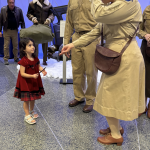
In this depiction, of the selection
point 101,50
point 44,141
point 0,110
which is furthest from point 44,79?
point 101,50

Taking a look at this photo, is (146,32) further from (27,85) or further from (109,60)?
(27,85)

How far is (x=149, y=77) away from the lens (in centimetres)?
208

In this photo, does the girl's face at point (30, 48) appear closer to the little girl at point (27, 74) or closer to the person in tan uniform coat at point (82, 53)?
the little girl at point (27, 74)

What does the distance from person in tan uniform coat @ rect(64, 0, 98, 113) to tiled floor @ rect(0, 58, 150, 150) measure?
8.6 inches

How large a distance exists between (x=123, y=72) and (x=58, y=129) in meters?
0.96

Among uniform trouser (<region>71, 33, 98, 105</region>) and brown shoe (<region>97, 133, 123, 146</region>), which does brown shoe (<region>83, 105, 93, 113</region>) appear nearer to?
uniform trouser (<region>71, 33, 98, 105</region>)

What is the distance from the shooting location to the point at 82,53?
220 centimetres

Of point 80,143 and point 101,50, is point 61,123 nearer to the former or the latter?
A: point 80,143

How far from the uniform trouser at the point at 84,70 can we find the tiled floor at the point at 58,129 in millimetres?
221

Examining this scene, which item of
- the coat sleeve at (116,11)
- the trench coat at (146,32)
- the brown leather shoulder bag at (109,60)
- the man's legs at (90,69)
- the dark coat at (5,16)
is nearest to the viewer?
the coat sleeve at (116,11)

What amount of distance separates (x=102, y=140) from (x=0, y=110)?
1.39 meters

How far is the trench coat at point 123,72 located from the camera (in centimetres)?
125

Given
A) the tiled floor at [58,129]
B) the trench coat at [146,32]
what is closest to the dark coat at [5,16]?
the tiled floor at [58,129]

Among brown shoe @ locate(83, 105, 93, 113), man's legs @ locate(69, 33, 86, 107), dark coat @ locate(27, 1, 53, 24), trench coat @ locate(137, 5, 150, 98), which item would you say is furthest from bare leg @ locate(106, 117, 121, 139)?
dark coat @ locate(27, 1, 53, 24)
